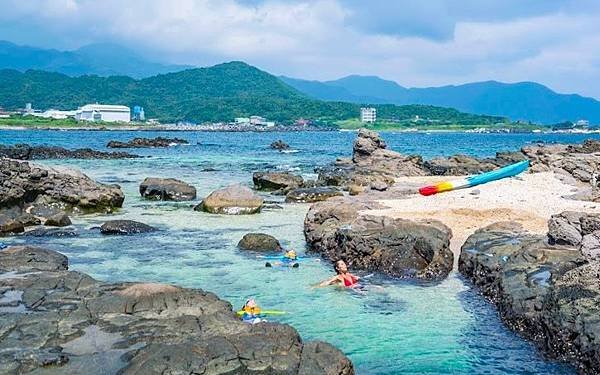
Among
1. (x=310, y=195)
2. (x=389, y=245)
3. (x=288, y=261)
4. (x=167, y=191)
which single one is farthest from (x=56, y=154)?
(x=389, y=245)

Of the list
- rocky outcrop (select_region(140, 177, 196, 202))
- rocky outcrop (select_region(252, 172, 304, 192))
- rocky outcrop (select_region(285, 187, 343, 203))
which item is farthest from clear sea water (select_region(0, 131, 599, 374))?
rocky outcrop (select_region(252, 172, 304, 192))

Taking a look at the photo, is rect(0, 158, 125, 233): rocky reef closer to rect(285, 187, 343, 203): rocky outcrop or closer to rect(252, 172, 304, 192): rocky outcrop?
rect(285, 187, 343, 203): rocky outcrop

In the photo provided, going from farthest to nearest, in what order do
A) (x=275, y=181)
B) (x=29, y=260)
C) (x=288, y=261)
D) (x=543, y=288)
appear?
(x=275, y=181)
(x=288, y=261)
(x=29, y=260)
(x=543, y=288)

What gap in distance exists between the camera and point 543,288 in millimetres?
14906

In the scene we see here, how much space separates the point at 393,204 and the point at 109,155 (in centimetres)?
6057

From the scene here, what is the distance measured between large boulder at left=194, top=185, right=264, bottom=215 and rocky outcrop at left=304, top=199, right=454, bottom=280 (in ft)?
26.5

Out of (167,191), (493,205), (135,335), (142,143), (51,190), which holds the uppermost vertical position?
(135,335)

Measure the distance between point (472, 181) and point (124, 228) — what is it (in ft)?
71.0

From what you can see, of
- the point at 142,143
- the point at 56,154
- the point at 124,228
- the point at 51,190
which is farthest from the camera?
the point at 142,143

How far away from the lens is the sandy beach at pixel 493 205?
87.6 feet

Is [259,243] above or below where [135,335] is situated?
below

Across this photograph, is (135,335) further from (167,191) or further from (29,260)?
(167,191)

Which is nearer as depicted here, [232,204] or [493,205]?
[493,205]

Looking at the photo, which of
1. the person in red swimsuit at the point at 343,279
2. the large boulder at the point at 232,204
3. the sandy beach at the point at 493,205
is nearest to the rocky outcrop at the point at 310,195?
the sandy beach at the point at 493,205
